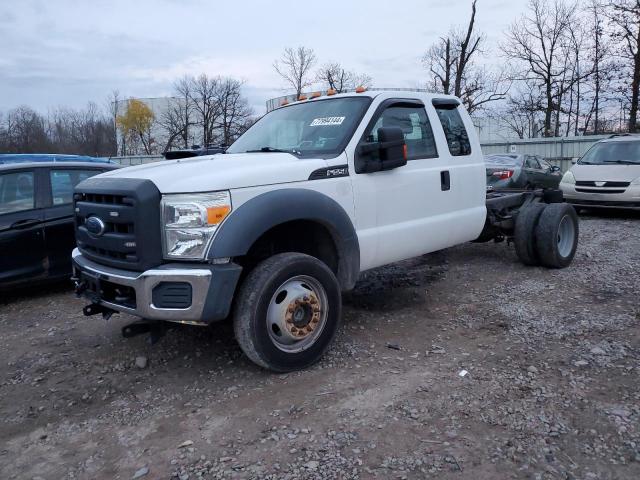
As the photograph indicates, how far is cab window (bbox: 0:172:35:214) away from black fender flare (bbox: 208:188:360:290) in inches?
152

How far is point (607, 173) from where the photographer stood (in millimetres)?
11453

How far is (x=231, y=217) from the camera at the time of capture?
11.4ft

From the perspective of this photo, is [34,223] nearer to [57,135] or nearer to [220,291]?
[220,291]

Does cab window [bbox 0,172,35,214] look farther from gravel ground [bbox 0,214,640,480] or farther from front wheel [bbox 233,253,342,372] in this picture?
front wheel [bbox 233,253,342,372]

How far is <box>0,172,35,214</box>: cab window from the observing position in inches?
237

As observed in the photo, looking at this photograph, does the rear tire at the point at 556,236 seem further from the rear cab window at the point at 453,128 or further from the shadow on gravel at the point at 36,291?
the shadow on gravel at the point at 36,291

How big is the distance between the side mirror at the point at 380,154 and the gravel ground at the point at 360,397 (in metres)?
1.45

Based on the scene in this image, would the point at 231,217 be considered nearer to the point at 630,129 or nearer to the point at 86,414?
the point at 86,414

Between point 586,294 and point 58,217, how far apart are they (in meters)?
5.95

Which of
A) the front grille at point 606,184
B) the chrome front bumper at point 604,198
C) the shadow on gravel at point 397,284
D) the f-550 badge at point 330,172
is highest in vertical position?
the f-550 badge at point 330,172

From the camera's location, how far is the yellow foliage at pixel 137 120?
56.8 m

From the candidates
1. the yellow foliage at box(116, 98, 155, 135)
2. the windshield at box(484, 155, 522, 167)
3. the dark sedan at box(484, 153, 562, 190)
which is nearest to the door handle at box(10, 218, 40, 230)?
the dark sedan at box(484, 153, 562, 190)

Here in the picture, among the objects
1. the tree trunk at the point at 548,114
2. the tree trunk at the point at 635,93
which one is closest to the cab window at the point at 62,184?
the tree trunk at the point at 635,93

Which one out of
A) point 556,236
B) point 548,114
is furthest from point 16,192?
Result: point 548,114
